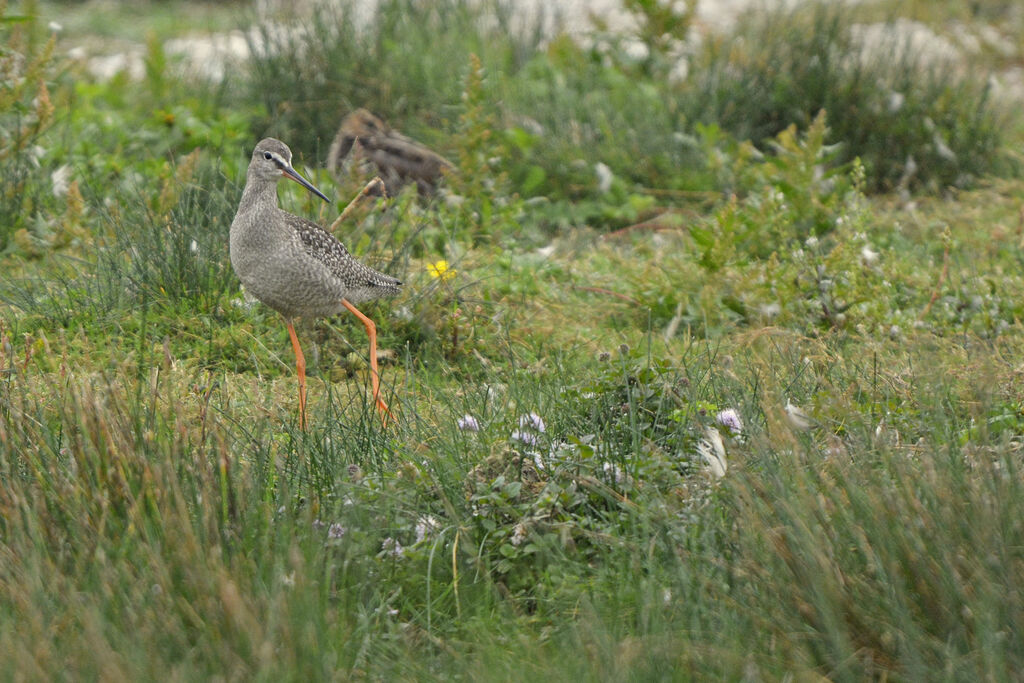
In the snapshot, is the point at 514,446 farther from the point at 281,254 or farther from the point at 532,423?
the point at 281,254

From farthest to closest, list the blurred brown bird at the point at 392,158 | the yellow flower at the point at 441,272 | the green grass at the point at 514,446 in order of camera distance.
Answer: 1. the blurred brown bird at the point at 392,158
2. the yellow flower at the point at 441,272
3. the green grass at the point at 514,446

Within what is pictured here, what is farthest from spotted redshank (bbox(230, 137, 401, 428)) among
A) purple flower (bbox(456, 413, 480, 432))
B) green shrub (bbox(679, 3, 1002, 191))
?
green shrub (bbox(679, 3, 1002, 191))

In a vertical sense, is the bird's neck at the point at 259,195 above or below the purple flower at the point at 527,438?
above

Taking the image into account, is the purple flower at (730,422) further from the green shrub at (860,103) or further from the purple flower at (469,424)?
the green shrub at (860,103)

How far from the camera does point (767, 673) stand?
273 cm

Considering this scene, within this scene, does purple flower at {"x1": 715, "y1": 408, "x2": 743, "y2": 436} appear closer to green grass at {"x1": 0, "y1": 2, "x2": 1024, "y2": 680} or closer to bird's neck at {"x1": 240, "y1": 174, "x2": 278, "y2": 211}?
green grass at {"x1": 0, "y1": 2, "x2": 1024, "y2": 680}

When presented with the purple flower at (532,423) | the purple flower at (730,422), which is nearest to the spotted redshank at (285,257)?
the purple flower at (532,423)

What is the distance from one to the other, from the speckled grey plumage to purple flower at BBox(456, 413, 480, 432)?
997 millimetres

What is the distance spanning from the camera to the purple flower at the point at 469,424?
390 cm

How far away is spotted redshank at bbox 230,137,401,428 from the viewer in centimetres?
455

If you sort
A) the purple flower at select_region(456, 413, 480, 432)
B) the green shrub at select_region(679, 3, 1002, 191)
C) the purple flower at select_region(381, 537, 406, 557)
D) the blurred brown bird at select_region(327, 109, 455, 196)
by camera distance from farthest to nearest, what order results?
1. the green shrub at select_region(679, 3, 1002, 191)
2. the blurred brown bird at select_region(327, 109, 455, 196)
3. the purple flower at select_region(456, 413, 480, 432)
4. the purple flower at select_region(381, 537, 406, 557)

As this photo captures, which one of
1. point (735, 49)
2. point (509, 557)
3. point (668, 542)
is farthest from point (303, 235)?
point (735, 49)

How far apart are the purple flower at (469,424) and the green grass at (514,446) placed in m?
0.04

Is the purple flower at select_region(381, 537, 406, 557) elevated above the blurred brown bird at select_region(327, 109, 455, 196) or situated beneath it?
elevated above
